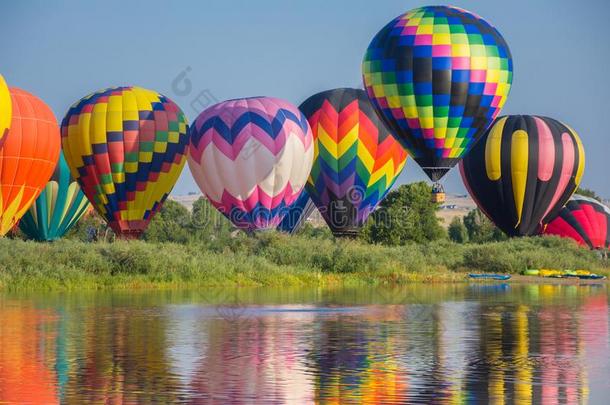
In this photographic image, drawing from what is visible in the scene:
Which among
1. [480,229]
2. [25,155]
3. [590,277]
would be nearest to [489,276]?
[590,277]

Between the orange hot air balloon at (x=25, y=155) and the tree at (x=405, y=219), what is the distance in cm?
2667

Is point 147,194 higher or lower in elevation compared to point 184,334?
higher

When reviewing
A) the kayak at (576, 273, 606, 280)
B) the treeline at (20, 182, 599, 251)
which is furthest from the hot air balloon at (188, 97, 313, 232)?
the treeline at (20, 182, 599, 251)

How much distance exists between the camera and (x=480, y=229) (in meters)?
105

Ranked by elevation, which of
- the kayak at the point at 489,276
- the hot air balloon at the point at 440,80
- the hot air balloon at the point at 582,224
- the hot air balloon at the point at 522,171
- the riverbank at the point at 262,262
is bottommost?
the kayak at the point at 489,276

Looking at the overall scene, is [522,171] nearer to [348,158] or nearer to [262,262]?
[348,158]

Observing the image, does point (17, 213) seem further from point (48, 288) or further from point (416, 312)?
point (416, 312)

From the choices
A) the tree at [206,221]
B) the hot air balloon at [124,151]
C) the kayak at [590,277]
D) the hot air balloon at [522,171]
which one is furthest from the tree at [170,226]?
the kayak at [590,277]

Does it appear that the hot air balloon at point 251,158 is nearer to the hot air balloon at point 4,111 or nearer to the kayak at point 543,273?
the hot air balloon at point 4,111

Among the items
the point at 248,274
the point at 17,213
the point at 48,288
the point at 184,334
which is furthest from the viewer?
the point at 17,213

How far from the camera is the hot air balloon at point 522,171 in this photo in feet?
188

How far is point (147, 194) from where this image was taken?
176 feet

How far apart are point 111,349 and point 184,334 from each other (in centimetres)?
313

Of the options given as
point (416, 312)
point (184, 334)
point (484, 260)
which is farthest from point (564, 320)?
point (484, 260)
